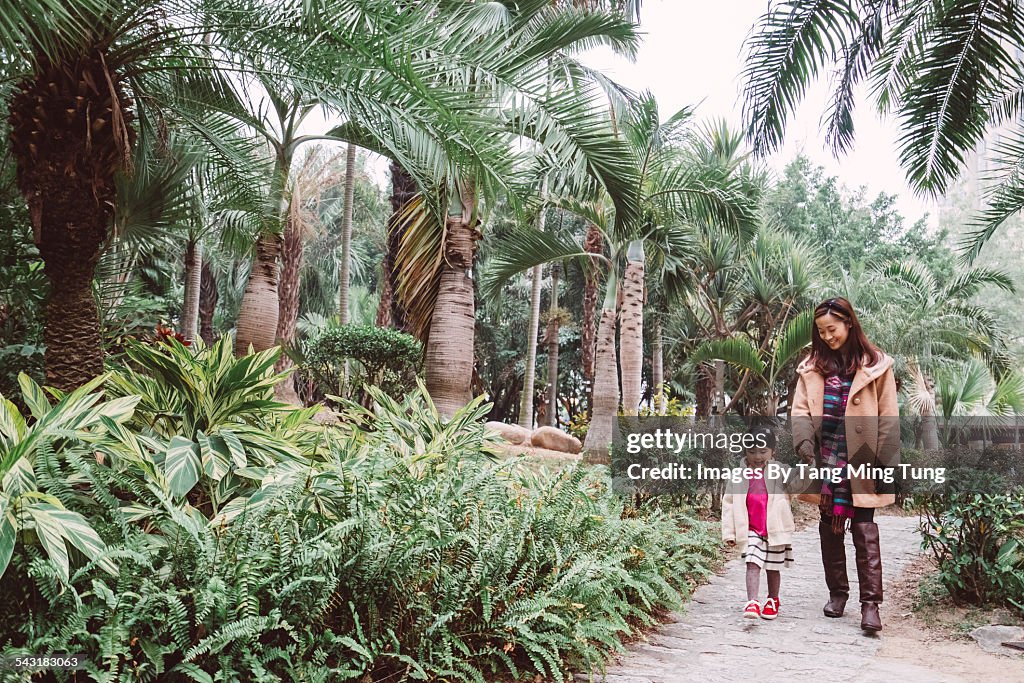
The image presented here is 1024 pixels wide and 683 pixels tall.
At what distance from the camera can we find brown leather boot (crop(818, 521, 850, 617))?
4.35m

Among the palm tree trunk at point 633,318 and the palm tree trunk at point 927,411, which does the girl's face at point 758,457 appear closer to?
the palm tree trunk at point 633,318

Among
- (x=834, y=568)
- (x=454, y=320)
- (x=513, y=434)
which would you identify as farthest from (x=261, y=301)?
(x=834, y=568)

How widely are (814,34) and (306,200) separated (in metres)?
11.6

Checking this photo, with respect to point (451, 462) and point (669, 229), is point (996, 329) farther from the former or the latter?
point (451, 462)

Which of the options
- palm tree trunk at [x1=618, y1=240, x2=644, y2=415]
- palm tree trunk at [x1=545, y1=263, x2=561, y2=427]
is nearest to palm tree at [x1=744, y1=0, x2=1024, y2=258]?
palm tree trunk at [x1=618, y1=240, x2=644, y2=415]

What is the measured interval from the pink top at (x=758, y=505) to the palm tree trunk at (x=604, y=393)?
491 cm

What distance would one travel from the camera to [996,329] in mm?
18219

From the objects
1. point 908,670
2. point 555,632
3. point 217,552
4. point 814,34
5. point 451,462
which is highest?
point 814,34

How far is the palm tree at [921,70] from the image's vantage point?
6758 mm

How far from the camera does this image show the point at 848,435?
13.6 feet

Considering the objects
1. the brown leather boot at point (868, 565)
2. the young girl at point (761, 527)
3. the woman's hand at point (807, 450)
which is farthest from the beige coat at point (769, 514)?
the brown leather boot at point (868, 565)

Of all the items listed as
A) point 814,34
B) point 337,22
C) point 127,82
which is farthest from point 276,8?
point 814,34

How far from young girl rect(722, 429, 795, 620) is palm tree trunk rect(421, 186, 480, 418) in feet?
13.4

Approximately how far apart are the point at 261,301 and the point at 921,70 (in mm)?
8280
